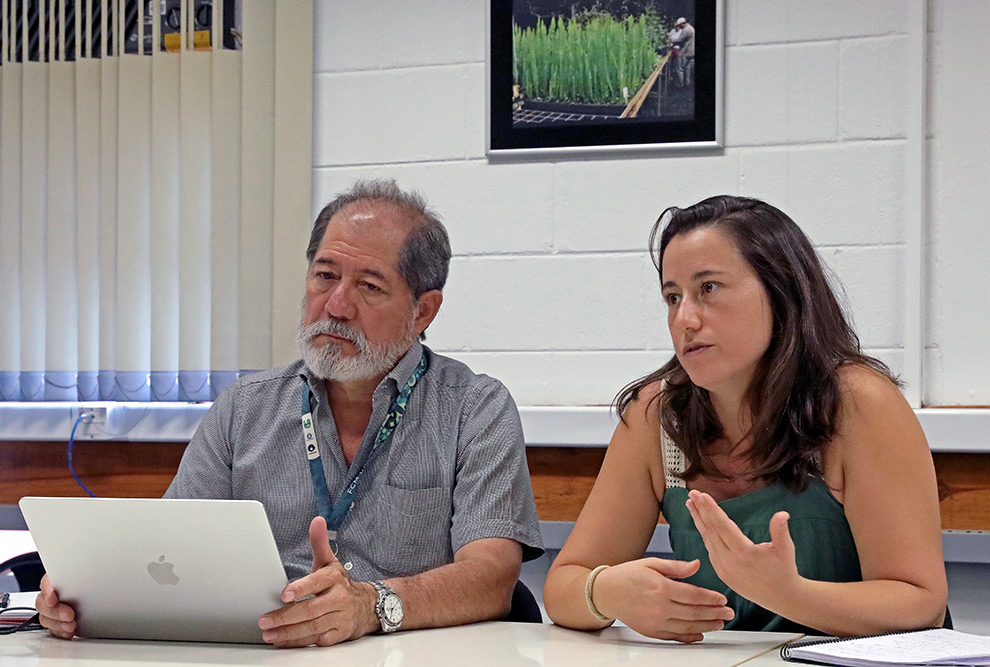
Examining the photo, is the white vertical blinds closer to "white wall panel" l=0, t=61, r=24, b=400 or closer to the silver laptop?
"white wall panel" l=0, t=61, r=24, b=400

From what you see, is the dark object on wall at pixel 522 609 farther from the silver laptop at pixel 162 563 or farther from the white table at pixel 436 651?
the silver laptop at pixel 162 563

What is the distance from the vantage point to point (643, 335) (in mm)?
2680

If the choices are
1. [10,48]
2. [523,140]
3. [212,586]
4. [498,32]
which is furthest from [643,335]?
[10,48]

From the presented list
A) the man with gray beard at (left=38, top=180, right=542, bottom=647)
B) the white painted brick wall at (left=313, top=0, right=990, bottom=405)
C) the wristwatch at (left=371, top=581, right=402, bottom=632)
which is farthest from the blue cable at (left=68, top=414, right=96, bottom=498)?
the wristwatch at (left=371, top=581, right=402, bottom=632)

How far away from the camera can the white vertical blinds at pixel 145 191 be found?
2863 mm

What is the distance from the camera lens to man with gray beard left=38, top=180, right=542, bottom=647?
1.87m

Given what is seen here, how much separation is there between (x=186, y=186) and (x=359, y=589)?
1.75m

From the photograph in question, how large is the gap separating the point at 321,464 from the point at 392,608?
1.58 feet

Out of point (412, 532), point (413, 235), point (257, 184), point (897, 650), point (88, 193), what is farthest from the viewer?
point (88, 193)

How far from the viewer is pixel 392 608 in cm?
150

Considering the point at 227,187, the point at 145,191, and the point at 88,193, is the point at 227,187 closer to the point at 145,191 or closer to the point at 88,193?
the point at 145,191

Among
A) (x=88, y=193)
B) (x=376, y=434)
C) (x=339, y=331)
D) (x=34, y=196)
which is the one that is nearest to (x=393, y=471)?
(x=376, y=434)

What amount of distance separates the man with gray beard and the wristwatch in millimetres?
216

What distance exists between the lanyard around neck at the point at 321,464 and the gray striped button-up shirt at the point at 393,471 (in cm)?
1
